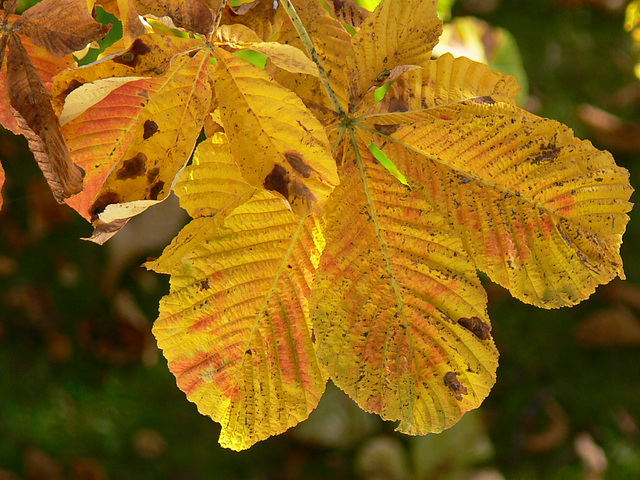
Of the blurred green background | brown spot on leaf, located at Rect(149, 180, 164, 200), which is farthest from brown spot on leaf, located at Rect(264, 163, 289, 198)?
the blurred green background

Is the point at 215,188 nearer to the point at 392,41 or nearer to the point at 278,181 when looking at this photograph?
the point at 278,181

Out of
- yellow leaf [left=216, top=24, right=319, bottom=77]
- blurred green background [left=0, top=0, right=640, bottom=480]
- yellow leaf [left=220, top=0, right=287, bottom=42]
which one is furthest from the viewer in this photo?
blurred green background [left=0, top=0, right=640, bottom=480]

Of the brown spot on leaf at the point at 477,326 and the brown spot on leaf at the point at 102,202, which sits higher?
the brown spot on leaf at the point at 102,202

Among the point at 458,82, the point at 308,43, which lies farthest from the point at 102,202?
the point at 458,82

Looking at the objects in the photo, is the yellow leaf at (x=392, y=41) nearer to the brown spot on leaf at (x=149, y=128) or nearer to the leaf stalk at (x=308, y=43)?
the leaf stalk at (x=308, y=43)

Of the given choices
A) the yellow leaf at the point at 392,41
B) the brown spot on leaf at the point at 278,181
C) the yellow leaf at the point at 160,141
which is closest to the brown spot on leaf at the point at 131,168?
the yellow leaf at the point at 160,141

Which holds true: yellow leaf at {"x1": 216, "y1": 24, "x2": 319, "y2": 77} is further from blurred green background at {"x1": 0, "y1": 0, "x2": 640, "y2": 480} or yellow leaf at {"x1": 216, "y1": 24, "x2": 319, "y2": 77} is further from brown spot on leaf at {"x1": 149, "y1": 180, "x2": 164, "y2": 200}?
blurred green background at {"x1": 0, "y1": 0, "x2": 640, "y2": 480}

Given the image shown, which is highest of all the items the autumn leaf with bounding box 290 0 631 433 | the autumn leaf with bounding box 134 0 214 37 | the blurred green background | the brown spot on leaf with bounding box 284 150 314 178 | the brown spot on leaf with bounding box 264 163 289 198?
the autumn leaf with bounding box 134 0 214 37
